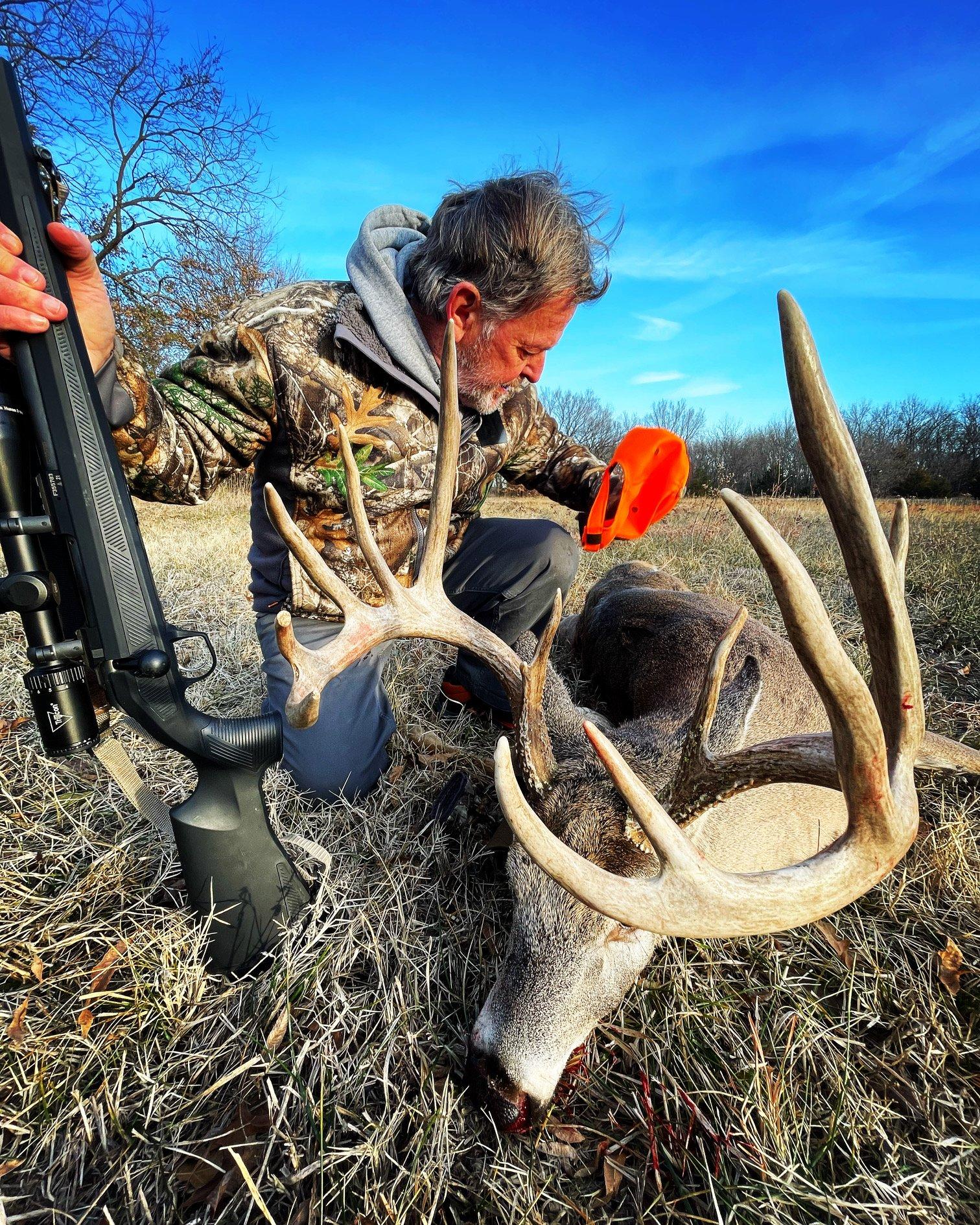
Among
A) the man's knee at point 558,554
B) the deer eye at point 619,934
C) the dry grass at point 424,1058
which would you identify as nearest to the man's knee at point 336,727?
the dry grass at point 424,1058

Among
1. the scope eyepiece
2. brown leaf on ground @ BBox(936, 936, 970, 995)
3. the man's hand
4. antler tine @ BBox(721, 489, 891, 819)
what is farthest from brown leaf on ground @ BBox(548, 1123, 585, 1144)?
the man's hand

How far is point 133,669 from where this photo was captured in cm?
188

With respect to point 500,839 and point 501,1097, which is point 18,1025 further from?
point 500,839

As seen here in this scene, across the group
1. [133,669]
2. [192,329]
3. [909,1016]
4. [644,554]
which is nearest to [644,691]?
[909,1016]

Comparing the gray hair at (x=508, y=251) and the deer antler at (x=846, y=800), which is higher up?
the gray hair at (x=508, y=251)

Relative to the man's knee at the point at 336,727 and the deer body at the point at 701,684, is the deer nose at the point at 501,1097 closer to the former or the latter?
the deer body at the point at 701,684

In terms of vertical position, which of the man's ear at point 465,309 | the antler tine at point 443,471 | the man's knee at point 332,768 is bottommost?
the man's knee at point 332,768

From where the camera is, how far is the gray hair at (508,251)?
9.41 ft

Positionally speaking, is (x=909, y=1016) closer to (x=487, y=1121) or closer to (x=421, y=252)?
(x=487, y=1121)

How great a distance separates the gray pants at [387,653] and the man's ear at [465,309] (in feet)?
4.36

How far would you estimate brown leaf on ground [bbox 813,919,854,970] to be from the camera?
2017 mm

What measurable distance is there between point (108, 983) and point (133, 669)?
94 centimetres

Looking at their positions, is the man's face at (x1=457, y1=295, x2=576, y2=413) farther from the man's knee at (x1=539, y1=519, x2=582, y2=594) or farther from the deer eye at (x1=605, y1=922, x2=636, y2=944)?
the deer eye at (x1=605, y1=922, x2=636, y2=944)

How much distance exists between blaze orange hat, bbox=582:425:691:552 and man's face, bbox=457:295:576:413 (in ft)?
2.19
